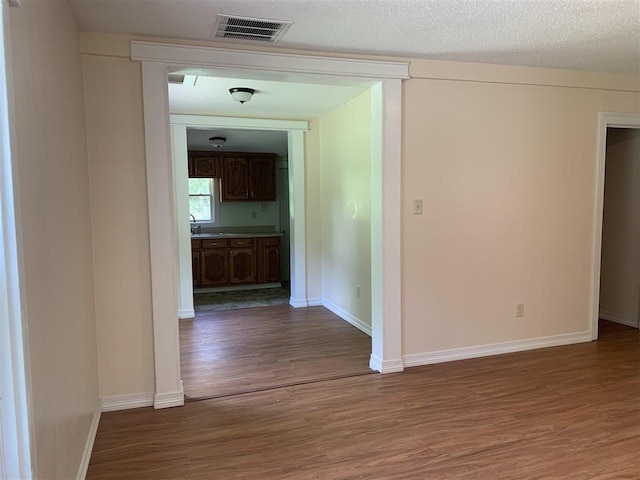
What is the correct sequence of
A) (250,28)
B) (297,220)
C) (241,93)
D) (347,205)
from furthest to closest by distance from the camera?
(297,220) → (347,205) → (241,93) → (250,28)

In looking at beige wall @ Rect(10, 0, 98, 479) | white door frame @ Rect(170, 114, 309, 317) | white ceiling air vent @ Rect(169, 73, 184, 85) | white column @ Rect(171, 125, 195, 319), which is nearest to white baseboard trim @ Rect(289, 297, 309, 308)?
white door frame @ Rect(170, 114, 309, 317)

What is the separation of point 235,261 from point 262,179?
4.92 ft

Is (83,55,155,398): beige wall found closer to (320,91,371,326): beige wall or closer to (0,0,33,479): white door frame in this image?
(0,0,33,479): white door frame

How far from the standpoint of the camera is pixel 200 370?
3518 millimetres

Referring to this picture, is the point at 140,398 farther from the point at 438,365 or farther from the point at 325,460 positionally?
the point at 438,365

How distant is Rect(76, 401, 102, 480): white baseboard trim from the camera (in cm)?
210

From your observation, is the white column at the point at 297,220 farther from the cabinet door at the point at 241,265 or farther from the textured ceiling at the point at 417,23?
the textured ceiling at the point at 417,23

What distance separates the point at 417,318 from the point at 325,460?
Result: 5.04 feet

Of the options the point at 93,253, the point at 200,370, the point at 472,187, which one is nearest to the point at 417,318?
the point at 472,187

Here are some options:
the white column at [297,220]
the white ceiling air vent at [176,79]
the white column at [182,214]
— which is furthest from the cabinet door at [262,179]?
the white ceiling air vent at [176,79]

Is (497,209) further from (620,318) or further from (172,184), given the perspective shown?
(172,184)

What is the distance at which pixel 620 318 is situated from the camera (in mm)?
4660

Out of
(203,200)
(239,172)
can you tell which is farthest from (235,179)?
(203,200)

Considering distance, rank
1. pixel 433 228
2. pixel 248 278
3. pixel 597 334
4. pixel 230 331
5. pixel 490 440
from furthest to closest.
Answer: pixel 248 278, pixel 230 331, pixel 597 334, pixel 433 228, pixel 490 440
